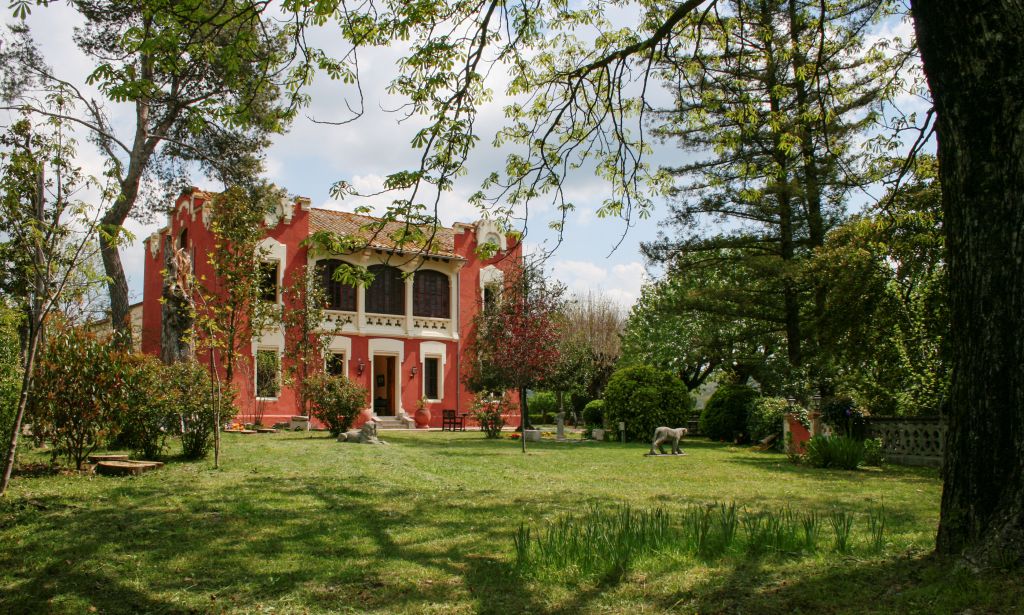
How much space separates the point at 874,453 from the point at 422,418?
19814 millimetres

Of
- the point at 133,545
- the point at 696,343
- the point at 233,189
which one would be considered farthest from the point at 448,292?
the point at 133,545

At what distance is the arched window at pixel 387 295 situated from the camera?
30.9 meters

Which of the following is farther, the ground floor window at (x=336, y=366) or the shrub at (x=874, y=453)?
the ground floor window at (x=336, y=366)

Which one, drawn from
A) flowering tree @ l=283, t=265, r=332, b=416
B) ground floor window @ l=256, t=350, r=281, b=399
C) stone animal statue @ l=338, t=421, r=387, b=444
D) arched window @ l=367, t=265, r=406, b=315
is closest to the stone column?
arched window @ l=367, t=265, r=406, b=315

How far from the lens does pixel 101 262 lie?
68.9 feet

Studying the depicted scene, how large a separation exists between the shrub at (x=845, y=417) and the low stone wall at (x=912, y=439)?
8.0 inches

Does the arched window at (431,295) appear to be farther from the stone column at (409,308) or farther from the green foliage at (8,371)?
the green foliage at (8,371)

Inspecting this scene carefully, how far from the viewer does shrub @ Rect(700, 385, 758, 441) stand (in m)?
22.2

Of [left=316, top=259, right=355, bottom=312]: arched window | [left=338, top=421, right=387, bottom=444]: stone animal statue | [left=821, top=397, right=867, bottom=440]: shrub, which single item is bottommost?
[left=338, top=421, right=387, bottom=444]: stone animal statue

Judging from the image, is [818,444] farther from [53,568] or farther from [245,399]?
[245,399]

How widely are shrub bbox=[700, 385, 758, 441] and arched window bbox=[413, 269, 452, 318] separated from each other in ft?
43.7

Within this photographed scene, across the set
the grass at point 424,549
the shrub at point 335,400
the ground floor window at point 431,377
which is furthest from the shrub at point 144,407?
the ground floor window at point 431,377

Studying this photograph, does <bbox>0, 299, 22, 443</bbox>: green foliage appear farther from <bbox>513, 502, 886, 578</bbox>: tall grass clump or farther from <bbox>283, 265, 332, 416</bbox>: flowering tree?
<bbox>283, 265, 332, 416</bbox>: flowering tree

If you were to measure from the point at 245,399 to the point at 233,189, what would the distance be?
627 inches
